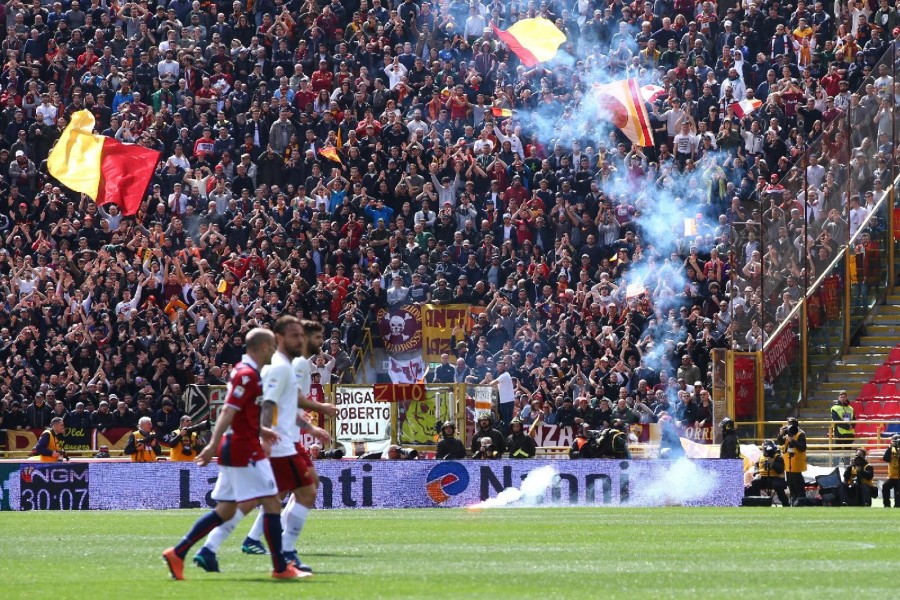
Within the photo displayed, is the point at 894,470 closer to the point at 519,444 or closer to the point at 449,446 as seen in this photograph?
the point at 519,444

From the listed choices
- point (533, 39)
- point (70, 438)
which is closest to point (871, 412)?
point (533, 39)

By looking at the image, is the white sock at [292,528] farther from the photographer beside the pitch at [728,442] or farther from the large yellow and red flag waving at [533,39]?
the large yellow and red flag waving at [533,39]

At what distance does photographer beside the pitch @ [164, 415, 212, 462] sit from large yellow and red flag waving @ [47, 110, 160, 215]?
26.0ft

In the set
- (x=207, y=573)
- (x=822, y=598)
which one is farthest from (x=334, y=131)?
(x=822, y=598)

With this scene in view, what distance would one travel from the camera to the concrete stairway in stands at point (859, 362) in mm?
30734

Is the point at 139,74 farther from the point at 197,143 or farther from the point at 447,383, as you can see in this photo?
the point at 447,383

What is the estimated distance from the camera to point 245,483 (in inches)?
464

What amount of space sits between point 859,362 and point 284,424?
20.5 meters

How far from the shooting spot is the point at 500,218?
3259cm

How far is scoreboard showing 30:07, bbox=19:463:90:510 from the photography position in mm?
26453

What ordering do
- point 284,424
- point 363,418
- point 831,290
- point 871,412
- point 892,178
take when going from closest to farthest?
point 284,424 → point 363,418 → point 871,412 → point 892,178 → point 831,290

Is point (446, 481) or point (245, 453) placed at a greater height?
point (245, 453)

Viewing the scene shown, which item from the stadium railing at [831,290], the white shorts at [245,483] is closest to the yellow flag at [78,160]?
the stadium railing at [831,290]

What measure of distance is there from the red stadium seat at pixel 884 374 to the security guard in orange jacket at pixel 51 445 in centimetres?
1403
